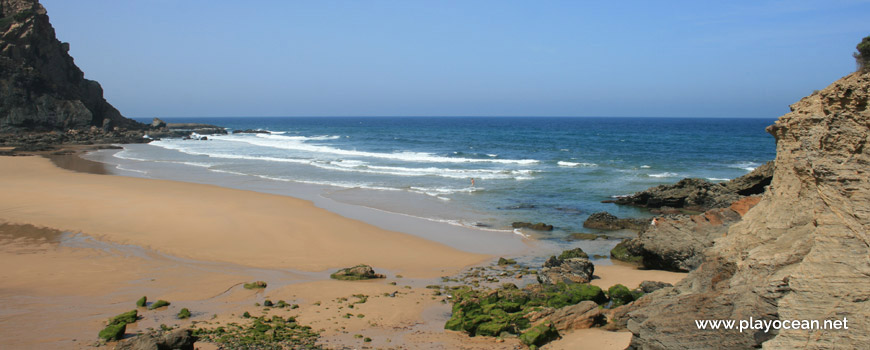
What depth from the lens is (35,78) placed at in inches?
2293

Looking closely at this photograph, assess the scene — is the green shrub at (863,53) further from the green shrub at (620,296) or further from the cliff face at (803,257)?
the green shrub at (620,296)

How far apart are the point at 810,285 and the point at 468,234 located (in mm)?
11411

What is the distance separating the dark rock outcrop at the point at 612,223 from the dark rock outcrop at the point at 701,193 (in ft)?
11.5

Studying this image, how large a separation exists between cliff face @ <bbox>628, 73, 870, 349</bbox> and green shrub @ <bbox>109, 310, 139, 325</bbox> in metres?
7.77

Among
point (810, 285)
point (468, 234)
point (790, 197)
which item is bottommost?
point (468, 234)

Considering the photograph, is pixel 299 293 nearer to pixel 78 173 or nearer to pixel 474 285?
pixel 474 285

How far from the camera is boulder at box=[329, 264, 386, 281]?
1169 centimetres

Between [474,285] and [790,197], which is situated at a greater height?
[790,197]

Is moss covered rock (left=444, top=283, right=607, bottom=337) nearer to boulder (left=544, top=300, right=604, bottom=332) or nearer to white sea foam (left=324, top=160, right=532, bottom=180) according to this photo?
boulder (left=544, top=300, right=604, bottom=332)

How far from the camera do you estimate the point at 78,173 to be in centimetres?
2947

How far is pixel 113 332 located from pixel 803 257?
9352 mm

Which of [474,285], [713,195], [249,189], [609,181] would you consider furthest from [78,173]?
[713,195]

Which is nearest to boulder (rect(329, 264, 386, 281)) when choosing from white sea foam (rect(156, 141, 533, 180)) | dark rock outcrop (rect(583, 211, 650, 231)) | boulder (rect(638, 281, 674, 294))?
boulder (rect(638, 281, 674, 294))

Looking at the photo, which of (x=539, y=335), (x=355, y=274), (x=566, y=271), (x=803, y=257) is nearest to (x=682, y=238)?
(x=566, y=271)
